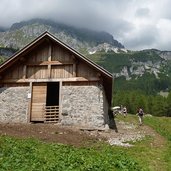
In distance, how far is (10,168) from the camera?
1598 centimetres

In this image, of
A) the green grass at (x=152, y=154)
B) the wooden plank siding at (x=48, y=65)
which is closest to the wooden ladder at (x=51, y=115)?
the wooden plank siding at (x=48, y=65)

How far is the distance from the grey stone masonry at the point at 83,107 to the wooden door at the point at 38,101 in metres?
2.34

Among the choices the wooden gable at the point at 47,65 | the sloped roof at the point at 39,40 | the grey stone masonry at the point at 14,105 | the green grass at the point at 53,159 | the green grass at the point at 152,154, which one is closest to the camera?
the green grass at the point at 53,159

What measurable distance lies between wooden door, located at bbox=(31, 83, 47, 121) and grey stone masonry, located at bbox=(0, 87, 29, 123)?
0.66 m

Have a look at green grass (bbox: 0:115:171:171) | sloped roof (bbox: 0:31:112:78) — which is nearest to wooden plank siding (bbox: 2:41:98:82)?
sloped roof (bbox: 0:31:112:78)

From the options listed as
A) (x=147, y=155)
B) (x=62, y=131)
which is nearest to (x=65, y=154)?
(x=147, y=155)

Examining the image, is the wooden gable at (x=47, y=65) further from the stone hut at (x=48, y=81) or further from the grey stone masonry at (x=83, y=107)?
the grey stone masonry at (x=83, y=107)

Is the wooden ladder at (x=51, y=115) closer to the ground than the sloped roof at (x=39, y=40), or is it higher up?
closer to the ground

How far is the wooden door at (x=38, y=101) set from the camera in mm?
34875

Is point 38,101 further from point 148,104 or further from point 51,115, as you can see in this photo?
point 148,104

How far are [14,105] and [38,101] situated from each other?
2244mm

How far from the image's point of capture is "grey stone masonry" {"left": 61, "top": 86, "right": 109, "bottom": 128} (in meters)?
32.4

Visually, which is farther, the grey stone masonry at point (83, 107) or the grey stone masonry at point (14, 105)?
the grey stone masonry at point (14, 105)

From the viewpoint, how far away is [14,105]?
34969 mm
